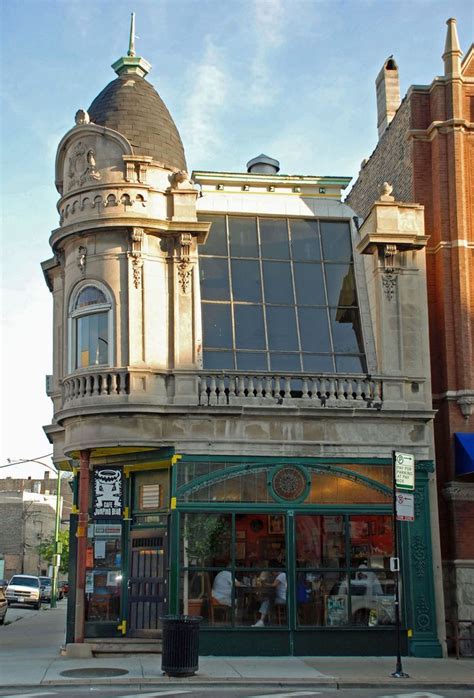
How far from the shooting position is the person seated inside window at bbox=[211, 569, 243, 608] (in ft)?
63.4

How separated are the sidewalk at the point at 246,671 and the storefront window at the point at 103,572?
1.30 metres

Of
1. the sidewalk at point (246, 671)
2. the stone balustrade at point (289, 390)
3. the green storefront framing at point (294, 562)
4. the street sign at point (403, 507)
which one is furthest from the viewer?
the stone balustrade at point (289, 390)

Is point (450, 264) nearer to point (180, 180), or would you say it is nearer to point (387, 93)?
point (180, 180)

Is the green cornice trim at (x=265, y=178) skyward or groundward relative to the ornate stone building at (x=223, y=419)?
skyward

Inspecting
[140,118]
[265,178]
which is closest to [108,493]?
[140,118]

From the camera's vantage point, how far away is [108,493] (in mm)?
20266

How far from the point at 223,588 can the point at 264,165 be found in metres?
12.4

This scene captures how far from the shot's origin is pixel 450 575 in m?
20.9

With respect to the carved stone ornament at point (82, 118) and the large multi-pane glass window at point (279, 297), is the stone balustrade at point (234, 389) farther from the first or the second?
the carved stone ornament at point (82, 118)

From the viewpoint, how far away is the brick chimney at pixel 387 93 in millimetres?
29422

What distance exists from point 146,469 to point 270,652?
4792mm

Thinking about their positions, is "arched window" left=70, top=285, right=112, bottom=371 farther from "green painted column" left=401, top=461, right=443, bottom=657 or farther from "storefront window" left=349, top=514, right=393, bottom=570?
"green painted column" left=401, top=461, right=443, bottom=657

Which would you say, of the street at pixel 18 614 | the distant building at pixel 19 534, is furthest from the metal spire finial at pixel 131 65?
the distant building at pixel 19 534

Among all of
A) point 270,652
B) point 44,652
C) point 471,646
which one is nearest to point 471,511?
point 471,646
